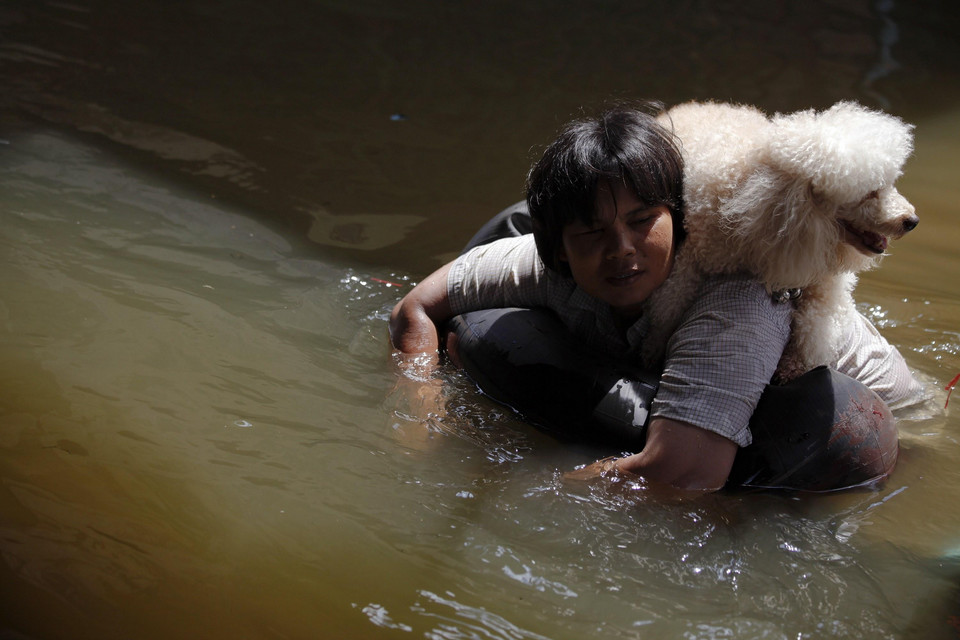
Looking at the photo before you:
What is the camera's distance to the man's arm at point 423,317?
97.4 inches

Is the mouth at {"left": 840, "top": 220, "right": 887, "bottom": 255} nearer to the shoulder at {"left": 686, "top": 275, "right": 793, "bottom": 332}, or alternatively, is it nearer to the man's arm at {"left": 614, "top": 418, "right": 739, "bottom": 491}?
the shoulder at {"left": 686, "top": 275, "right": 793, "bottom": 332}

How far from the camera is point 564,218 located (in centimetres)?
199

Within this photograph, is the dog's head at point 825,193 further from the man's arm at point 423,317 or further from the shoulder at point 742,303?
the man's arm at point 423,317

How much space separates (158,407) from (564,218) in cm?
105

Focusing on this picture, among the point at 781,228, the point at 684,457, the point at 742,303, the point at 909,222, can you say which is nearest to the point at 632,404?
the point at 684,457

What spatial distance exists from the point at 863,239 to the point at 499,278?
0.95 metres

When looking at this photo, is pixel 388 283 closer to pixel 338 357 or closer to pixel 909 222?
pixel 338 357

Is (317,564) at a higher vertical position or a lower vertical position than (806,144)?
lower

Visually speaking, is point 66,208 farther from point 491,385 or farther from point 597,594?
point 597,594

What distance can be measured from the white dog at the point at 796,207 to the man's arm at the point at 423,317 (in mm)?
718

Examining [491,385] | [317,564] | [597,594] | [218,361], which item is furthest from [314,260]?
[597,594]

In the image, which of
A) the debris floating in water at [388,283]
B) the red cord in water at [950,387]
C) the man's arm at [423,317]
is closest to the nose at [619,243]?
the man's arm at [423,317]

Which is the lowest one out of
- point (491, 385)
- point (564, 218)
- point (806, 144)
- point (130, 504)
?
point (130, 504)

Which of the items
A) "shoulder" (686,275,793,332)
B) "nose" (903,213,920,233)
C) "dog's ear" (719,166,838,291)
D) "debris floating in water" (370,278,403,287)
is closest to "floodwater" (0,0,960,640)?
"debris floating in water" (370,278,403,287)
